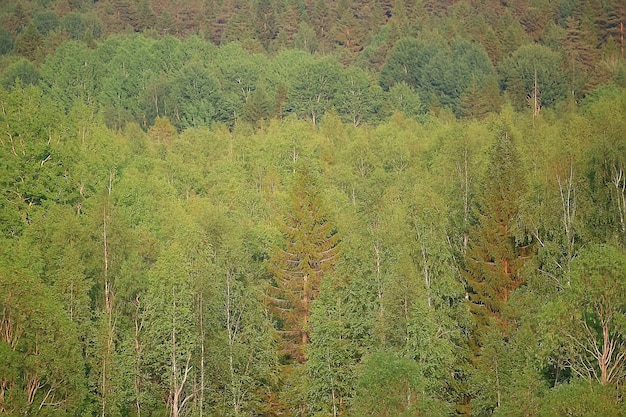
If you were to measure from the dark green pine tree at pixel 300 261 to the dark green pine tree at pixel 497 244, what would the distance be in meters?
7.86

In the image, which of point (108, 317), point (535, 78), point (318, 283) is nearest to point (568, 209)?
point (318, 283)

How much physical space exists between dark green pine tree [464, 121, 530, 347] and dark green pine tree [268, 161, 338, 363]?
7.86m

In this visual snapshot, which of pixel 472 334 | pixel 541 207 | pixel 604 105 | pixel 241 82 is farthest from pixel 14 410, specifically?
pixel 241 82

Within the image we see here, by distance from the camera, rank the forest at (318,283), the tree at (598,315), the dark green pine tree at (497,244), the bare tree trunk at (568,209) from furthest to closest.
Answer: the dark green pine tree at (497,244)
the bare tree trunk at (568,209)
the forest at (318,283)
the tree at (598,315)

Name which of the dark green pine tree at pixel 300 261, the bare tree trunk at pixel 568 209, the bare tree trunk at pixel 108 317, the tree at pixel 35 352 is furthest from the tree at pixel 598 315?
the bare tree trunk at pixel 108 317

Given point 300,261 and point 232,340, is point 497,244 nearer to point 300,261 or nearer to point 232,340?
point 300,261

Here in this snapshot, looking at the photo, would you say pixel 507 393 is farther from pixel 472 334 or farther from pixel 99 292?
pixel 99 292

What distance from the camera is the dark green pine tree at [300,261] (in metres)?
69.9

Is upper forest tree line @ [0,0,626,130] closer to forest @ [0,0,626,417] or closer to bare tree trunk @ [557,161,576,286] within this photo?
forest @ [0,0,626,417]

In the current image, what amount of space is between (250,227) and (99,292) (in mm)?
16405

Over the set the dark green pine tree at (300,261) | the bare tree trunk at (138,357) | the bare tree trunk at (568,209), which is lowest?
the bare tree trunk at (138,357)

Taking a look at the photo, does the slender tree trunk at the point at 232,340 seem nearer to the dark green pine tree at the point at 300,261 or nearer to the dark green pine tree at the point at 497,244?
the dark green pine tree at the point at 300,261

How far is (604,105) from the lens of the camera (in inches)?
3708

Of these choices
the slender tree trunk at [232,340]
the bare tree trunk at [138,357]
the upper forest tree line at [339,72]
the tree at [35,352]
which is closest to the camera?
Answer: the tree at [35,352]
